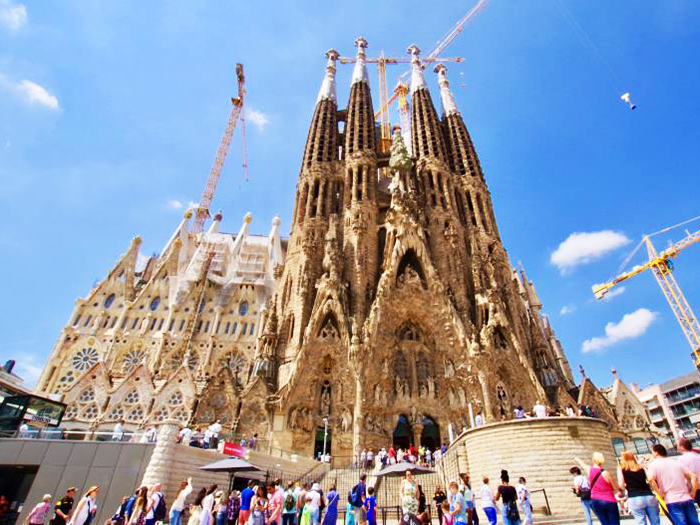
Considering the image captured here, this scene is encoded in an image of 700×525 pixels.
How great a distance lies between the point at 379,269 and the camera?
30922 millimetres

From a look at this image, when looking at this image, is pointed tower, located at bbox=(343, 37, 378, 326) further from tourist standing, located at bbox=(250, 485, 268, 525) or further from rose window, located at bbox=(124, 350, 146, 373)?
rose window, located at bbox=(124, 350, 146, 373)

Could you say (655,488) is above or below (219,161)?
below

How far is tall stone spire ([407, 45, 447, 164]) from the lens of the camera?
39562 millimetres

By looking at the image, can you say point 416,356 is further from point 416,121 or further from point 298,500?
point 416,121

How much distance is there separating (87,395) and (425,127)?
37854 mm

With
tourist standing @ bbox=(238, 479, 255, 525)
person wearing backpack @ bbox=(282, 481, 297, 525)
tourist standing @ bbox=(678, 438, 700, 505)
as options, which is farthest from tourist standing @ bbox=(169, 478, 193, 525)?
tourist standing @ bbox=(678, 438, 700, 505)

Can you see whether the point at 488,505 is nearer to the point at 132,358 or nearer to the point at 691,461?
the point at 691,461

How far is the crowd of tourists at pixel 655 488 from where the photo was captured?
3984 mm

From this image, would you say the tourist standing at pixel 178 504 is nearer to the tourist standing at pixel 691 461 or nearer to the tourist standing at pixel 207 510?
the tourist standing at pixel 207 510

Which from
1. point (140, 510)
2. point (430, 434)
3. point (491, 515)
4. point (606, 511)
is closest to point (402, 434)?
point (430, 434)

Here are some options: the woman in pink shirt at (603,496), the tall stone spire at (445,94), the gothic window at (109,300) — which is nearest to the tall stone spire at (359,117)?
the tall stone spire at (445,94)

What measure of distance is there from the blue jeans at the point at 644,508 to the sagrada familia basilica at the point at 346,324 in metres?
19.2

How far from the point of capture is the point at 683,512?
3.95 metres

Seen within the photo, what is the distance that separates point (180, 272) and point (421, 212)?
92.8ft
